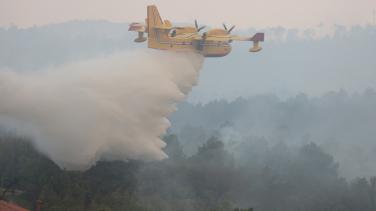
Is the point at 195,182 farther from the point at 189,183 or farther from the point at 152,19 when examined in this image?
the point at 152,19

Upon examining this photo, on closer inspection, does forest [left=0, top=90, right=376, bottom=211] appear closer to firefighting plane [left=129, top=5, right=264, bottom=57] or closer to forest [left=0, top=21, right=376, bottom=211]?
forest [left=0, top=21, right=376, bottom=211]

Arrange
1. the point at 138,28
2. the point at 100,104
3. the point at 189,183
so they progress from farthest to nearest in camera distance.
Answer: the point at 189,183 → the point at 138,28 → the point at 100,104

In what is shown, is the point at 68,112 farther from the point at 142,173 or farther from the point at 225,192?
the point at 225,192

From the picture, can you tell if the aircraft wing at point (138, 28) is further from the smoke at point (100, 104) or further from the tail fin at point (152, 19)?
the tail fin at point (152, 19)

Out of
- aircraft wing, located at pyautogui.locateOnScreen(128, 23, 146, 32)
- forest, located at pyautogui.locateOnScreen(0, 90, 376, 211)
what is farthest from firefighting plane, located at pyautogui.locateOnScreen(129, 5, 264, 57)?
forest, located at pyautogui.locateOnScreen(0, 90, 376, 211)

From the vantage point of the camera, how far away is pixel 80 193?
145ft

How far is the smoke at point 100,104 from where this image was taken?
39.6m

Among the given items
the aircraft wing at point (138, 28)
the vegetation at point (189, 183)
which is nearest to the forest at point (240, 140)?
the vegetation at point (189, 183)

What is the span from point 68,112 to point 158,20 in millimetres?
7505

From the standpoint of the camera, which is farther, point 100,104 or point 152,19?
point 152,19

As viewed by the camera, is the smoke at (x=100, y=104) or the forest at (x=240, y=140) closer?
the smoke at (x=100, y=104)

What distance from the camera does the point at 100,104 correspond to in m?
41.0

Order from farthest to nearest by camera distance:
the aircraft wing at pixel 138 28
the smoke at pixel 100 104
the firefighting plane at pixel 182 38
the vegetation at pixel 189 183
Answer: the aircraft wing at pixel 138 28 → the vegetation at pixel 189 183 → the firefighting plane at pixel 182 38 → the smoke at pixel 100 104

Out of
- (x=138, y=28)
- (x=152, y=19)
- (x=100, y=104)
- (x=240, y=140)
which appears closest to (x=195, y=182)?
(x=138, y=28)
